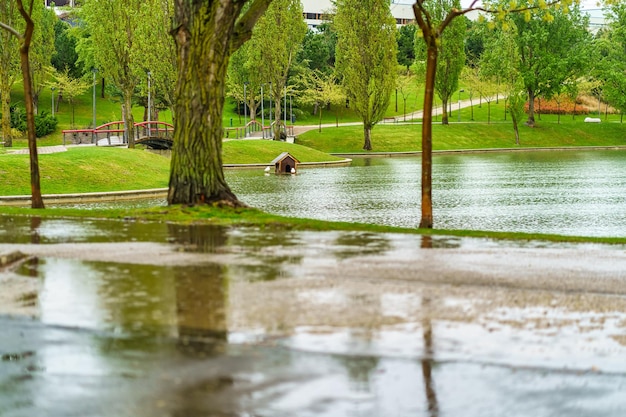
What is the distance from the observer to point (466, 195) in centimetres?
3625

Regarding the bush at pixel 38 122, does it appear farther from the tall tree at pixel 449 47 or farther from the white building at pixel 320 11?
the white building at pixel 320 11

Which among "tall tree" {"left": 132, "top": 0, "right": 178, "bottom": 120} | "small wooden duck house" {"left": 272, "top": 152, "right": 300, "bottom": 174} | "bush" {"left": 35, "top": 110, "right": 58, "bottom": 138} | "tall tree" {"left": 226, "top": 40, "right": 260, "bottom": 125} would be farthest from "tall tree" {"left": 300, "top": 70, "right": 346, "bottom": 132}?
"small wooden duck house" {"left": 272, "top": 152, "right": 300, "bottom": 174}

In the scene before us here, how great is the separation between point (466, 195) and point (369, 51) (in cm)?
4031

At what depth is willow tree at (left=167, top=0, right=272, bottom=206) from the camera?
18.2m

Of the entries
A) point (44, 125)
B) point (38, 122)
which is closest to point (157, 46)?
point (44, 125)

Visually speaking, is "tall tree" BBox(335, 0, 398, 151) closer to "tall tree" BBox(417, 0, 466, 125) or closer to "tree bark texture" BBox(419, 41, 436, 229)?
"tall tree" BBox(417, 0, 466, 125)

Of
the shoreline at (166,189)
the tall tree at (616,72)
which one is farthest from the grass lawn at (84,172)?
the tall tree at (616,72)

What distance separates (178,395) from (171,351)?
108cm

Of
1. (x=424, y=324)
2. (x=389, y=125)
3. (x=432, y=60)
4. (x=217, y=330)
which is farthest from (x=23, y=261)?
(x=389, y=125)

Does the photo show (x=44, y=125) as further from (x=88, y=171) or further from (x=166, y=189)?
(x=166, y=189)

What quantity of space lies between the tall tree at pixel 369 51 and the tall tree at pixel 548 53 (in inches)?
902

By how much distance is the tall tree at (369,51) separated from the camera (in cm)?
7419

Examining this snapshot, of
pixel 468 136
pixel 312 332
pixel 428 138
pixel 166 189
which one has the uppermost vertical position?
pixel 428 138

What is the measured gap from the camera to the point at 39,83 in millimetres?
82938
